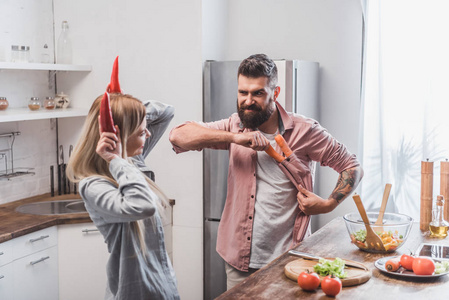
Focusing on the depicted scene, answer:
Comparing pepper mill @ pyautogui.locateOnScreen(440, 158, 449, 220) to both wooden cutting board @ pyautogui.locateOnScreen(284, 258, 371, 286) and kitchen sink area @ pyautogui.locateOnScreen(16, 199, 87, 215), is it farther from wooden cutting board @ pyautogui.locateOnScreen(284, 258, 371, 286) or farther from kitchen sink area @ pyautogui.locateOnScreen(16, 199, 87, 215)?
kitchen sink area @ pyautogui.locateOnScreen(16, 199, 87, 215)

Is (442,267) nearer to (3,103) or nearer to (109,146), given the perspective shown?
A: (109,146)

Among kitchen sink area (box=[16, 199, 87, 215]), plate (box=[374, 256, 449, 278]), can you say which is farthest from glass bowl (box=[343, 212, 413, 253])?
kitchen sink area (box=[16, 199, 87, 215])

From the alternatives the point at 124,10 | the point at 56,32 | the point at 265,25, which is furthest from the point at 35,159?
the point at 265,25

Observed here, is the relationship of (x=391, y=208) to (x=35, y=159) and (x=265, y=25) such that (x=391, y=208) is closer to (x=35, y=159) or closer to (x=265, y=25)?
(x=265, y=25)

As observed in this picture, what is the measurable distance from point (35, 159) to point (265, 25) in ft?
6.37

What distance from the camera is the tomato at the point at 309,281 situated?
6.53ft

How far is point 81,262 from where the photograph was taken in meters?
3.60

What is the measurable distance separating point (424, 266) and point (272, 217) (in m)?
0.74

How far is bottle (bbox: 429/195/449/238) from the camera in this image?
8.96 ft

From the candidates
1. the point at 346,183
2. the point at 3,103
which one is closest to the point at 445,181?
the point at 346,183

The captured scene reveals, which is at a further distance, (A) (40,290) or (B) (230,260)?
(A) (40,290)

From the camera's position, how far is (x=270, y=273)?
2.20 meters

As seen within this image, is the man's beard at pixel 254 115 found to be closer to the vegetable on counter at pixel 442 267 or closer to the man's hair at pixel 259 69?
the man's hair at pixel 259 69

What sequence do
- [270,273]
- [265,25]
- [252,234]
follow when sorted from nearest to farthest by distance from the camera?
[270,273] < [252,234] < [265,25]
